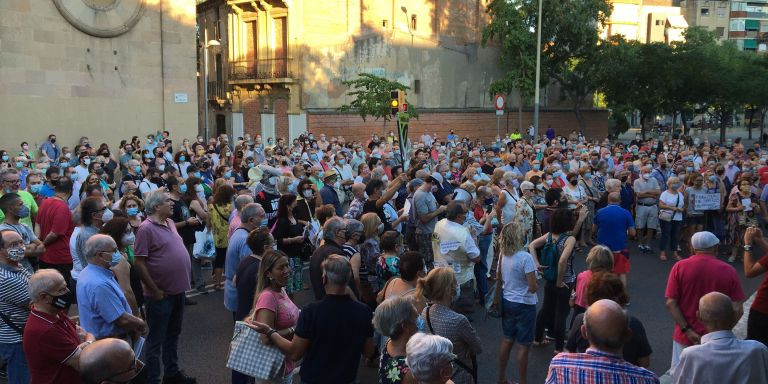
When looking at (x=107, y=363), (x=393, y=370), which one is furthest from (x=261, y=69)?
(x=107, y=363)

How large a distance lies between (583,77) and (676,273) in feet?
115

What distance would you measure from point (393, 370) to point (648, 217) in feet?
34.9

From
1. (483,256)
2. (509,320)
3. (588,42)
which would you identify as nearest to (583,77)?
(588,42)

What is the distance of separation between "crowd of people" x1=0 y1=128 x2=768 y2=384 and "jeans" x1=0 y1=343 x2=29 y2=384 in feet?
0.05

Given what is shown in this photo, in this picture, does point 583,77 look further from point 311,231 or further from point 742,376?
point 742,376

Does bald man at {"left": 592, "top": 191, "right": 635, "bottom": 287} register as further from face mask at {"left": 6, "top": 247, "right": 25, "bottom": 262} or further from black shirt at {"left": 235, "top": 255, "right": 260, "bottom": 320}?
face mask at {"left": 6, "top": 247, "right": 25, "bottom": 262}

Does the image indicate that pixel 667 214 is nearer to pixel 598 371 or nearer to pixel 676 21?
pixel 598 371

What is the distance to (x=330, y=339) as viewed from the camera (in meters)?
4.32

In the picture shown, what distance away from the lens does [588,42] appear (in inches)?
1465

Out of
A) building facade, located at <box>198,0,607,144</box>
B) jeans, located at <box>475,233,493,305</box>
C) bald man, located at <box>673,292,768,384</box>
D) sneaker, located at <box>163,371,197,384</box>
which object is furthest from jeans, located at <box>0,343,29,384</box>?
building facade, located at <box>198,0,607,144</box>

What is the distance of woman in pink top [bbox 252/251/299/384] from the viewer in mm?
4664

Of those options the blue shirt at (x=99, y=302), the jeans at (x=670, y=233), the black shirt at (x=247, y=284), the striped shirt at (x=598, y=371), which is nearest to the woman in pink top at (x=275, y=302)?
the black shirt at (x=247, y=284)

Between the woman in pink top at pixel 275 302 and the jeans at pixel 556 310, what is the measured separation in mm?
3500

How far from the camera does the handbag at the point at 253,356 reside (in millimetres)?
4484
